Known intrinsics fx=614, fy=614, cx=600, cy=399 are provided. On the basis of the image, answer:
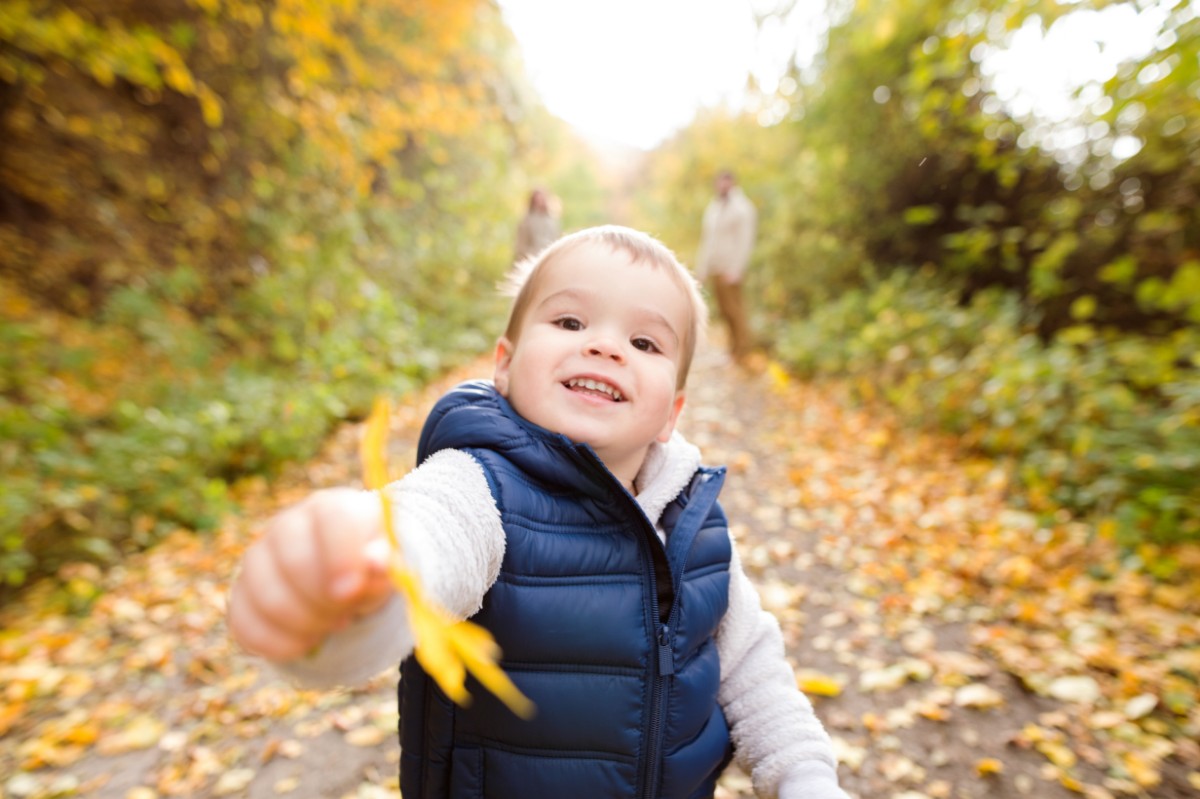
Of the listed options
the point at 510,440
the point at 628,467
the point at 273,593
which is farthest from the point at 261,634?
the point at 628,467

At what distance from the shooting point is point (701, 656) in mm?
1253

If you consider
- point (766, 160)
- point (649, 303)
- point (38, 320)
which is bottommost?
point (649, 303)

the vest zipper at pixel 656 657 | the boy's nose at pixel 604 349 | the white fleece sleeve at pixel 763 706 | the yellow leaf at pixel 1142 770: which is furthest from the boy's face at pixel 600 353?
the yellow leaf at pixel 1142 770

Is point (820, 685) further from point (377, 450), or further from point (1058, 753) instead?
Answer: point (377, 450)

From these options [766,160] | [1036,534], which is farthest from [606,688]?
[766,160]

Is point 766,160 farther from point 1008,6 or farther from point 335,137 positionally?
point 1008,6

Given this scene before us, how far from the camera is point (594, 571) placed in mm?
1115

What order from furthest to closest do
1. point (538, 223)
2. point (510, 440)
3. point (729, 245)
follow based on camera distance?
point (538, 223) < point (729, 245) < point (510, 440)

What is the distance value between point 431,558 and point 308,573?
0.22 meters

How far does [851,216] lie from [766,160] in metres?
4.25

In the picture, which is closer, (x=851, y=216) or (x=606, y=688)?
(x=606, y=688)

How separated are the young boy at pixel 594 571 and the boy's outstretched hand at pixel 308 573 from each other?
26 centimetres

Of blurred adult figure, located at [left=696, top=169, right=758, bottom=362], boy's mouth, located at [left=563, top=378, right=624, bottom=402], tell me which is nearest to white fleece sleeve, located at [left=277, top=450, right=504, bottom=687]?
boy's mouth, located at [left=563, top=378, right=624, bottom=402]

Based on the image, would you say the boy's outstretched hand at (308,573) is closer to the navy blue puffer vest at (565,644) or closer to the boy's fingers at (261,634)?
the boy's fingers at (261,634)
